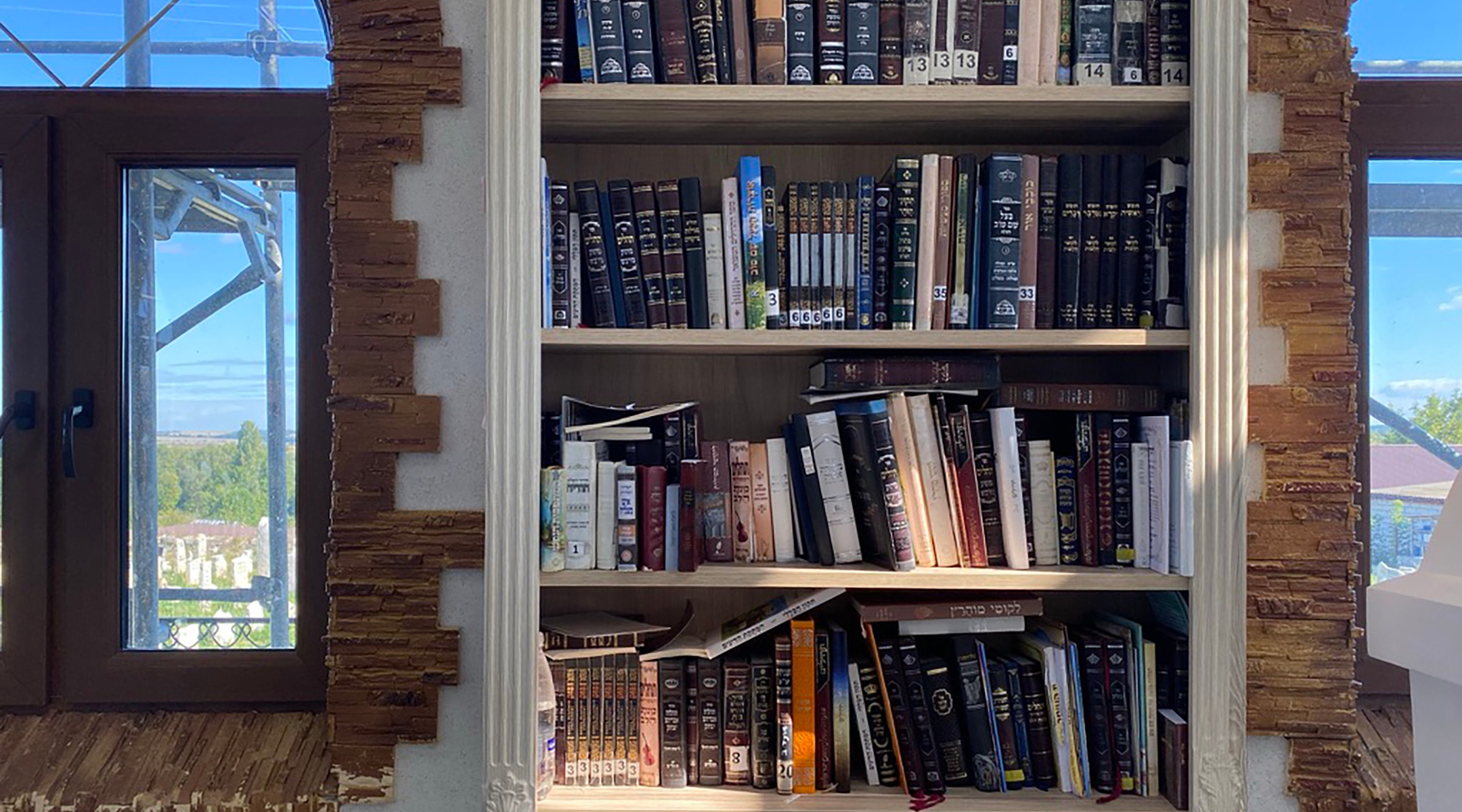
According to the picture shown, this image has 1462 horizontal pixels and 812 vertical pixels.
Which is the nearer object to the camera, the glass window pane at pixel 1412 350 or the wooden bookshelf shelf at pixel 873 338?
the wooden bookshelf shelf at pixel 873 338

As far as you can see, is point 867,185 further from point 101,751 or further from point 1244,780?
point 101,751

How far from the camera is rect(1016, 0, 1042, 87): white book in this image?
4.66 feet

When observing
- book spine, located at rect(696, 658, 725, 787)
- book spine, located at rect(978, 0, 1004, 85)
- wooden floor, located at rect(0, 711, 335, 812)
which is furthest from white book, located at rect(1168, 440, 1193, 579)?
wooden floor, located at rect(0, 711, 335, 812)

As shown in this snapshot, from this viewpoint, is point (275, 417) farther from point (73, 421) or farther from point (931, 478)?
point (931, 478)

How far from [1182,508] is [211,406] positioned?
1609 mm

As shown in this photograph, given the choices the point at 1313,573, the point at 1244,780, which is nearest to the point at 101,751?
the point at 1244,780

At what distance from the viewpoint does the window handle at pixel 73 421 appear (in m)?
1.74

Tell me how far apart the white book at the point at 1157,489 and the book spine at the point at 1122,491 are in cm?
2

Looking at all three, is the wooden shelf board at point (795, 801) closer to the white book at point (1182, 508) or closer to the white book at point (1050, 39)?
the white book at point (1182, 508)

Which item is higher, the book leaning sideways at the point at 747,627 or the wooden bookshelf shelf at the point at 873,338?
the wooden bookshelf shelf at the point at 873,338

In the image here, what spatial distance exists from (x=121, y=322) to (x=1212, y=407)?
177 cm

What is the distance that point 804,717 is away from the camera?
146 centimetres

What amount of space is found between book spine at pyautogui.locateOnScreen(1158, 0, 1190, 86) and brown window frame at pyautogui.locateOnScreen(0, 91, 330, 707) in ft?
4.44

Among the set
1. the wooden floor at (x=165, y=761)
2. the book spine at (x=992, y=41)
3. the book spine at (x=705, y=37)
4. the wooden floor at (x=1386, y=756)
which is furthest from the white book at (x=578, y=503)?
the wooden floor at (x=1386, y=756)
